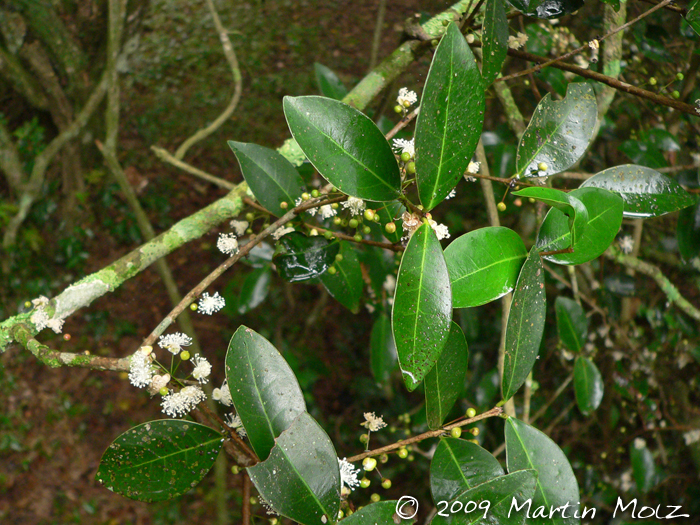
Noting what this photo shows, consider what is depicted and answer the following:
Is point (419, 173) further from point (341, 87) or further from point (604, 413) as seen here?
point (604, 413)

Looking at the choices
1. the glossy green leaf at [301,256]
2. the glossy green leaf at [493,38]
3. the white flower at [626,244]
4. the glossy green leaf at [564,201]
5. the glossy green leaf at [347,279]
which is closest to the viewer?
the glossy green leaf at [564,201]

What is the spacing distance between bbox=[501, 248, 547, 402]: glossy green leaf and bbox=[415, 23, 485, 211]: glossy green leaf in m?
0.11

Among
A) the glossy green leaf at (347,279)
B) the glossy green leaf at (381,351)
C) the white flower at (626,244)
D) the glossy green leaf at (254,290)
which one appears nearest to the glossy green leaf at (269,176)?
the glossy green leaf at (347,279)

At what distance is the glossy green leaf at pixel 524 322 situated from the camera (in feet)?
1.57

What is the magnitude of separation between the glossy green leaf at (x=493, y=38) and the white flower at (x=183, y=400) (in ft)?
1.48

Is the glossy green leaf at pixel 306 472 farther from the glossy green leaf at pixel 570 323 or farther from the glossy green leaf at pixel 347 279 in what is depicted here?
the glossy green leaf at pixel 570 323

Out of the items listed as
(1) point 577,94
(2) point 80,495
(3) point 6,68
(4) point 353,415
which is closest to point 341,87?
(1) point 577,94

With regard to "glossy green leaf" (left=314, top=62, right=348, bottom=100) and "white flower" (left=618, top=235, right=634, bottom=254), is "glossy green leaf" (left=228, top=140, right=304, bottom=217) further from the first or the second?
"white flower" (left=618, top=235, right=634, bottom=254)

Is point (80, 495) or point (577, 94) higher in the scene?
point (577, 94)

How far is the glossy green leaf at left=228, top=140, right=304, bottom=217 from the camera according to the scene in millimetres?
677

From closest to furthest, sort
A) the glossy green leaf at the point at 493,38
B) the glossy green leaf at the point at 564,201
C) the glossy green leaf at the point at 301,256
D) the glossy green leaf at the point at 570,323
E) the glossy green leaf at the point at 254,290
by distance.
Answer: the glossy green leaf at the point at 564,201 < the glossy green leaf at the point at 493,38 < the glossy green leaf at the point at 301,256 < the glossy green leaf at the point at 570,323 < the glossy green leaf at the point at 254,290

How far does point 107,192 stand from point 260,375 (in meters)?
2.05

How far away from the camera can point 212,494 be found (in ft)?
6.60

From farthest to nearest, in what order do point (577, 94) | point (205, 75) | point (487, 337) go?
1. point (205, 75)
2. point (487, 337)
3. point (577, 94)
